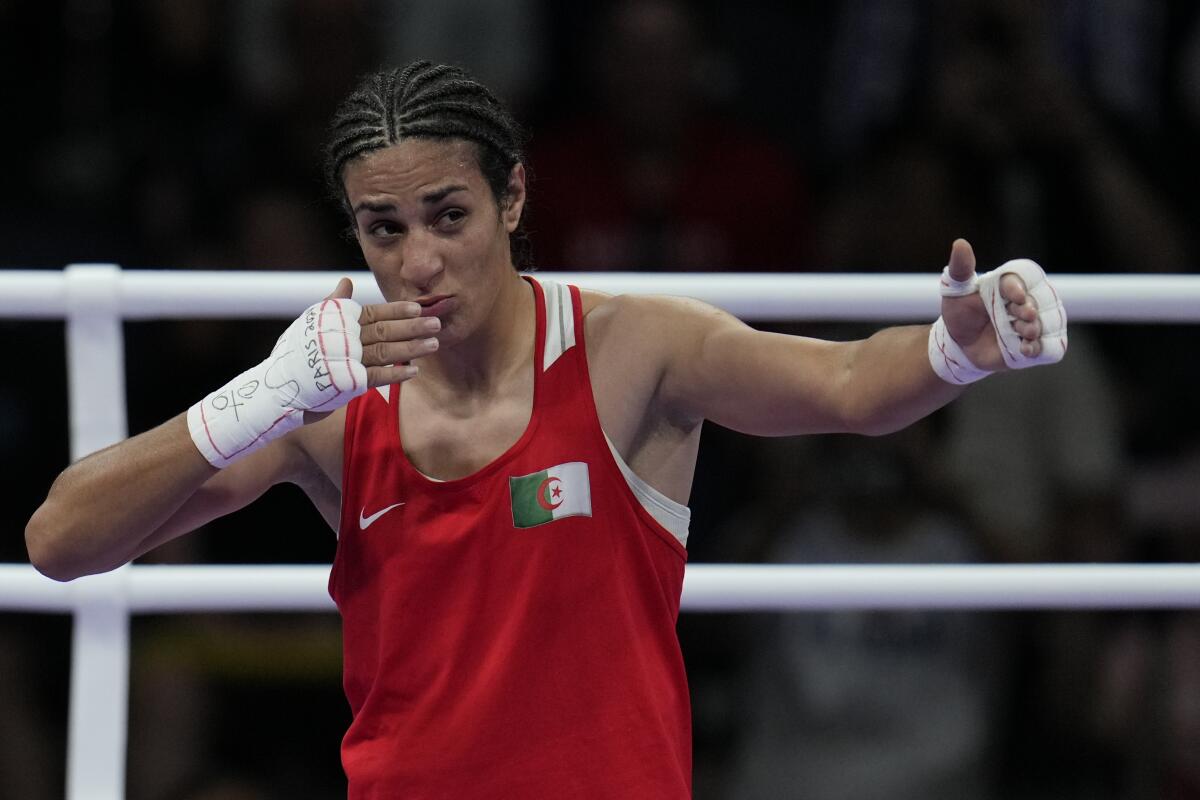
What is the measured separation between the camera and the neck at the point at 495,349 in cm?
187

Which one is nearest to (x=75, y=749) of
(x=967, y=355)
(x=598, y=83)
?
(x=967, y=355)

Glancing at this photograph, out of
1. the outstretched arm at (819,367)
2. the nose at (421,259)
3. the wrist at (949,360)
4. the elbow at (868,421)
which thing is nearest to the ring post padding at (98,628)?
the nose at (421,259)

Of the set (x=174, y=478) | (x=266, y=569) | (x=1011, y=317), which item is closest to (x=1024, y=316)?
(x=1011, y=317)

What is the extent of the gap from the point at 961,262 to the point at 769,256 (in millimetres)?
2337

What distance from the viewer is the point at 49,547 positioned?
5.96ft

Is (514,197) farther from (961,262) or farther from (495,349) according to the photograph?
(961,262)

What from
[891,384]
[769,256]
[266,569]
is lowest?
[266,569]

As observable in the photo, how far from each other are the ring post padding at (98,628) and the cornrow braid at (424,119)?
0.47 metres

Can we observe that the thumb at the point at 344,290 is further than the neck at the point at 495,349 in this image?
No

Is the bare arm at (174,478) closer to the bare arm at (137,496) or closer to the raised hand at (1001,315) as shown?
the bare arm at (137,496)

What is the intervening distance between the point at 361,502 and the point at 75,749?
0.64 m

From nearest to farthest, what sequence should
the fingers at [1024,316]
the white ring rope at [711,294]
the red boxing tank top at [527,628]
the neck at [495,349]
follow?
the fingers at [1024,316], the red boxing tank top at [527,628], the neck at [495,349], the white ring rope at [711,294]

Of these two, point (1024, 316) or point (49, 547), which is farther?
point (49, 547)

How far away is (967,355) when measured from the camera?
1.57m
